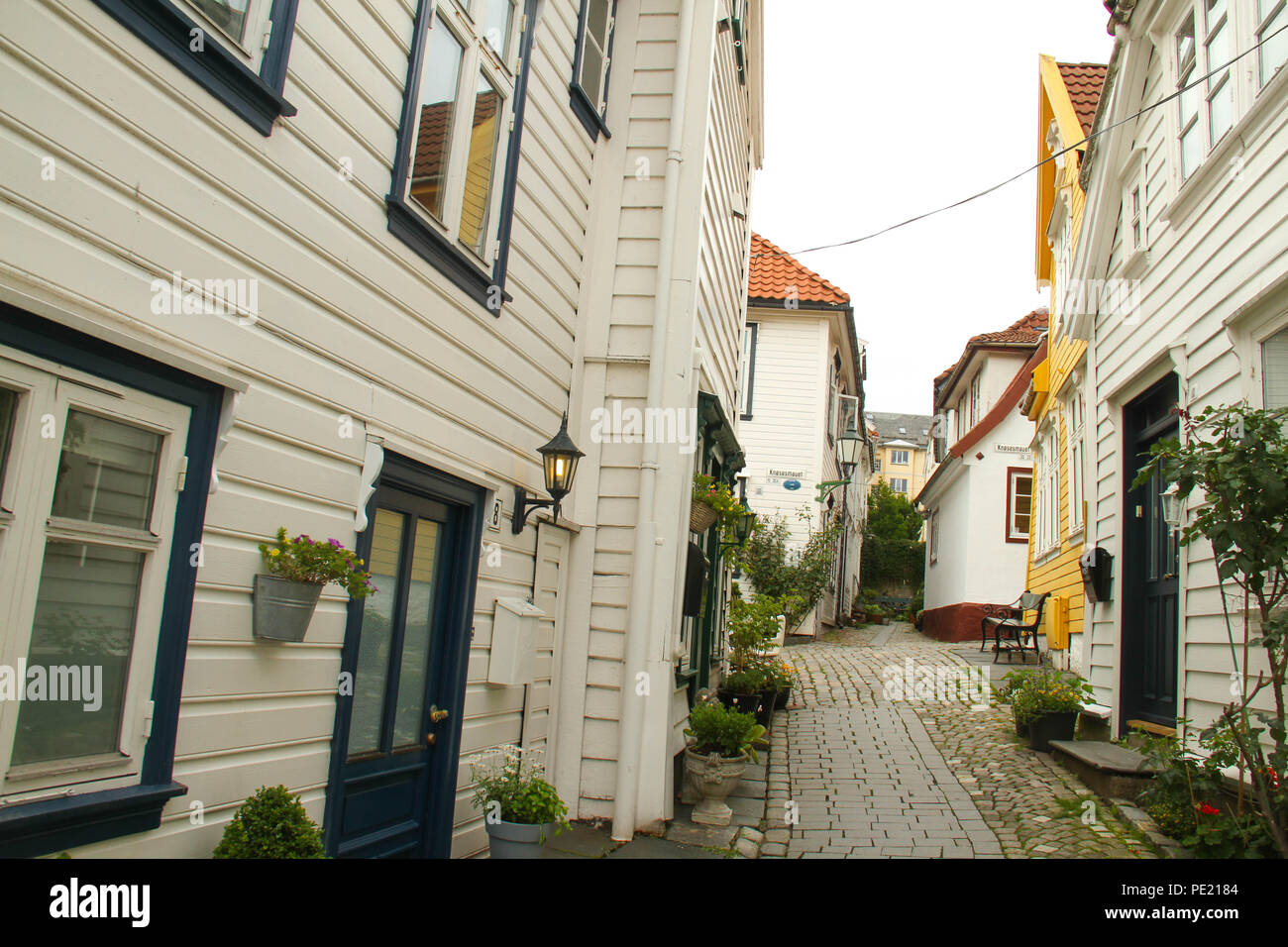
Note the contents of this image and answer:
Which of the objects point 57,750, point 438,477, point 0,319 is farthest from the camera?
point 438,477

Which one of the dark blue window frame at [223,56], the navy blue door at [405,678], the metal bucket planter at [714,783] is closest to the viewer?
the dark blue window frame at [223,56]

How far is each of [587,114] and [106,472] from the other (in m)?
4.80

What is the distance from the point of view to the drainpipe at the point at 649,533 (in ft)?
21.1

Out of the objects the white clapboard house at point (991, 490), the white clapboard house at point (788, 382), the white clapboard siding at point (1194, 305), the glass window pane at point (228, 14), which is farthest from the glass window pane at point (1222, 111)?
the white clapboard house at point (991, 490)

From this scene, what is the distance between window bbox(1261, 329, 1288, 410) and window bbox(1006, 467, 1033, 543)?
15991 mm

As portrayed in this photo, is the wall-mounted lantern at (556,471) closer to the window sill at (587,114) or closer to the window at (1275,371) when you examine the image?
the window sill at (587,114)

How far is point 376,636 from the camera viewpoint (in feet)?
15.6

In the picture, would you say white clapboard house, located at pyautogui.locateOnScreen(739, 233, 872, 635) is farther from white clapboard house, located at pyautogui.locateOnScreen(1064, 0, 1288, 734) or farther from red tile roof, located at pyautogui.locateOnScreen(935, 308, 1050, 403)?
white clapboard house, located at pyautogui.locateOnScreen(1064, 0, 1288, 734)

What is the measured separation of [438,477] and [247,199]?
1897 mm

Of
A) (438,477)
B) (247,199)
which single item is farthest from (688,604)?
(247,199)

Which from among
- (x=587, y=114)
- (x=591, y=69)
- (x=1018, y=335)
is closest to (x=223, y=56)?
(x=587, y=114)

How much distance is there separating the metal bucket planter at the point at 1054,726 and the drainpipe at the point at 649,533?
13.3ft
